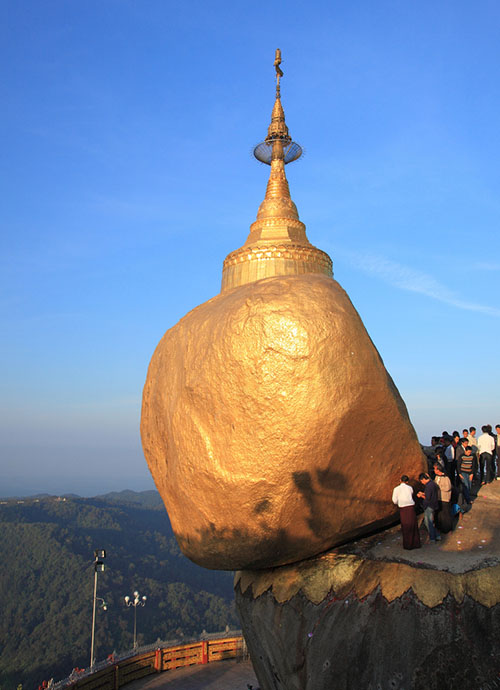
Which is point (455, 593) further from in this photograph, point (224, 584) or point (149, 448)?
point (224, 584)

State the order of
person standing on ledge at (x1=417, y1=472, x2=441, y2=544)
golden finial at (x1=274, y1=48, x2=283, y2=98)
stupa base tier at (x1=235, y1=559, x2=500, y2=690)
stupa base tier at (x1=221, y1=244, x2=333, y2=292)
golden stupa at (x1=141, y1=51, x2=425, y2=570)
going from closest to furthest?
stupa base tier at (x1=235, y1=559, x2=500, y2=690) < golden stupa at (x1=141, y1=51, x2=425, y2=570) < person standing on ledge at (x1=417, y1=472, x2=441, y2=544) < stupa base tier at (x1=221, y1=244, x2=333, y2=292) < golden finial at (x1=274, y1=48, x2=283, y2=98)

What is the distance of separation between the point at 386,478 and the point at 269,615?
8.84 feet

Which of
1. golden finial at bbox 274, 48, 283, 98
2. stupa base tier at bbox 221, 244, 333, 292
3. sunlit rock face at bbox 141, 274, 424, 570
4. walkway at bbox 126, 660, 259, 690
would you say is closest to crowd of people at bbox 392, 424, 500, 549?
sunlit rock face at bbox 141, 274, 424, 570

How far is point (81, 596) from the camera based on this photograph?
70.2 m

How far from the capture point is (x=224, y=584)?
88938mm

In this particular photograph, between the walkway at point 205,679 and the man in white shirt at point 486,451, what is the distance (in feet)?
38.3

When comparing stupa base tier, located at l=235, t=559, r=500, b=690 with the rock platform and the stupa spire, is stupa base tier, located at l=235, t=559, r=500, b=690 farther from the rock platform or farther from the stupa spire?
the stupa spire

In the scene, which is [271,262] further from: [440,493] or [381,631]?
[381,631]

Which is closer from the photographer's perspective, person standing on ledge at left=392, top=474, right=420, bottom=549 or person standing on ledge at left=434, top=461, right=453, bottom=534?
person standing on ledge at left=392, top=474, right=420, bottom=549

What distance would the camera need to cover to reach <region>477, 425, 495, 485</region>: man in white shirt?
10133 mm

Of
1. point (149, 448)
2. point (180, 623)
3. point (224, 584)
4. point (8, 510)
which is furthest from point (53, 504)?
point (149, 448)

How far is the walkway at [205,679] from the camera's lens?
17219 mm

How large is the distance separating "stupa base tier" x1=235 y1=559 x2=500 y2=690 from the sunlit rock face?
630 mm

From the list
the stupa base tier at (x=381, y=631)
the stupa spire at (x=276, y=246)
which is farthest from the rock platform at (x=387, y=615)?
the stupa spire at (x=276, y=246)
